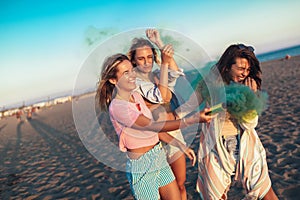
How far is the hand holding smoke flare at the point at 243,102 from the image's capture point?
2.47 metres

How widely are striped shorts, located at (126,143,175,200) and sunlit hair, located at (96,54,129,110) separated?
0.60m

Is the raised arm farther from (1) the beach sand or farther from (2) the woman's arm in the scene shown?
(1) the beach sand

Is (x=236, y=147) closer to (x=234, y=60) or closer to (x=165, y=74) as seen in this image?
(x=234, y=60)

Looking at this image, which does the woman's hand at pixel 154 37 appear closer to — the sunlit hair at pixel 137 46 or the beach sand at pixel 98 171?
the sunlit hair at pixel 137 46

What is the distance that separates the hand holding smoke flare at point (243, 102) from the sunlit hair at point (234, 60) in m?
0.27

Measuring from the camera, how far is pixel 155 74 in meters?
2.65

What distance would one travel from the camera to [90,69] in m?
2.17

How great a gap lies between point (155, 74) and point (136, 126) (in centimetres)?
69

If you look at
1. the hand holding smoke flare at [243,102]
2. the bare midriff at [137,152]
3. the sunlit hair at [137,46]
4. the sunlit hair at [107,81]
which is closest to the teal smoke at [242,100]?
the hand holding smoke flare at [243,102]

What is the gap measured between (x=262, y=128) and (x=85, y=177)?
17.0 ft

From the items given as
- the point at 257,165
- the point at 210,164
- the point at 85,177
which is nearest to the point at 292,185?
the point at 257,165

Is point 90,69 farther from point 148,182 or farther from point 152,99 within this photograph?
point 148,182

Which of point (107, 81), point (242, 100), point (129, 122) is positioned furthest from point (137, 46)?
point (242, 100)

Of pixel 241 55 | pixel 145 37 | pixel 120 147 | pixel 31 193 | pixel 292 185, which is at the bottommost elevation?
pixel 31 193
